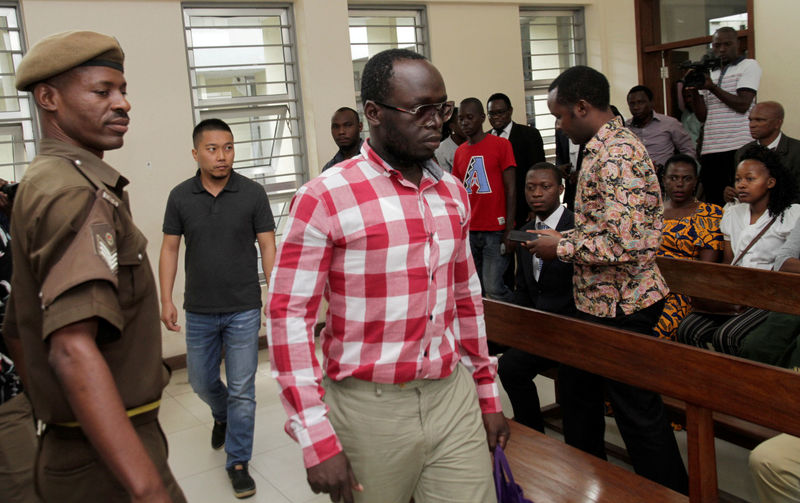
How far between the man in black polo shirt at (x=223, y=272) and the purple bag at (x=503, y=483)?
6.06ft

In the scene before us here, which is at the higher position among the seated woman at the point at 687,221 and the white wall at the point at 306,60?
Result: the white wall at the point at 306,60

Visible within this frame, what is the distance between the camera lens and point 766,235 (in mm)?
3957

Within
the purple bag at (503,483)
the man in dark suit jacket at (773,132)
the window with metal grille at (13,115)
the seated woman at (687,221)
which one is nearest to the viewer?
the purple bag at (503,483)

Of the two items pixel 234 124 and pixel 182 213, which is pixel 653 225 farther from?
pixel 234 124

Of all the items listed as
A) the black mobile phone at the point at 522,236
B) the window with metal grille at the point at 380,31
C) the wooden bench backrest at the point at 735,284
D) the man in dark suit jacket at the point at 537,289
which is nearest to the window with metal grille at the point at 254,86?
the window with metal grille at the point at 380,31

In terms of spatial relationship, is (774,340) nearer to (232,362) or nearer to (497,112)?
(232,362)

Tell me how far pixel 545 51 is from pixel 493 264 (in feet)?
10.4

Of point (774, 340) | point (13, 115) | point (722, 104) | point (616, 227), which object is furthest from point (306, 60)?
point (774, 340)

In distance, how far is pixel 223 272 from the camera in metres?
3.55

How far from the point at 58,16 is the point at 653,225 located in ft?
14.4

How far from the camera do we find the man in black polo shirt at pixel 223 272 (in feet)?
11.5

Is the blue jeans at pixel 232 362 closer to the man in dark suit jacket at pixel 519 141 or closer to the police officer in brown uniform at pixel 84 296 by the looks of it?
the police officer in brown uniform at pixel 84 296

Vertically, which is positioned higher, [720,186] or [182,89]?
[182,89]

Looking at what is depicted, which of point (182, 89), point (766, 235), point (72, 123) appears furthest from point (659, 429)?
point (182, 89)
